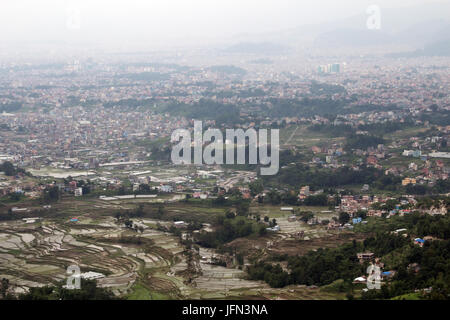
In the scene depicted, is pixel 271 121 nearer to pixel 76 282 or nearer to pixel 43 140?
pixel 43 140

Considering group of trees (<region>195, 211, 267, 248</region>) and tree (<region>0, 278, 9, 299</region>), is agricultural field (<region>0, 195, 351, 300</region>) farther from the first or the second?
group of trees (<region>195, 211, 267, 248</region>)

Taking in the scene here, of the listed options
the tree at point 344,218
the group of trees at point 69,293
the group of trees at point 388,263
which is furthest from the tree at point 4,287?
the tree at point 344,218

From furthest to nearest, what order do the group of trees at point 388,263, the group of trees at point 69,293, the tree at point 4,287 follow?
the tree at point 4,287 → the group of trees at point 69,293 → the group of trees at point 388,263

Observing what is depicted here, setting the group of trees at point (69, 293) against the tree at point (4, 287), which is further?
the tree at point (4, 287)

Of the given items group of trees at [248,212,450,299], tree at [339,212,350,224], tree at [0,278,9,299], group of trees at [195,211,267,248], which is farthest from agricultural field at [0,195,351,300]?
tree at [339,212,350,224]

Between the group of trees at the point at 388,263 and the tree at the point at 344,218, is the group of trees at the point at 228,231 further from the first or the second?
the group of trees at the point at 388,263

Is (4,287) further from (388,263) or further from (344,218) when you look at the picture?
(344,218)

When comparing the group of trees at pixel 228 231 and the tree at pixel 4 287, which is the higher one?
the tree at pixel 4 287

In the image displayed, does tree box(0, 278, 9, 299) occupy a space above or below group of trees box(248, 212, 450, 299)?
below

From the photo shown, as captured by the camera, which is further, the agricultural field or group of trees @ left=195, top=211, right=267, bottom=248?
group of trees @ left=195, top=211, right=267, bottom=248

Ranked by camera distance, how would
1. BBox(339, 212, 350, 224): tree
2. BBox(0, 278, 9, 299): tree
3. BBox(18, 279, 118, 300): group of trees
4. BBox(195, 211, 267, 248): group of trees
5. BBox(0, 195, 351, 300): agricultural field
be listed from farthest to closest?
BBox(339, 212, 350, 224): tree → BBox(195, 211, 267, 248): group of trees → BBox(0, 195, 351, 300): agricultural field → BBox(0, 278, 9, 299): tree → BBox(18, 279, 118, 300): group of trees
